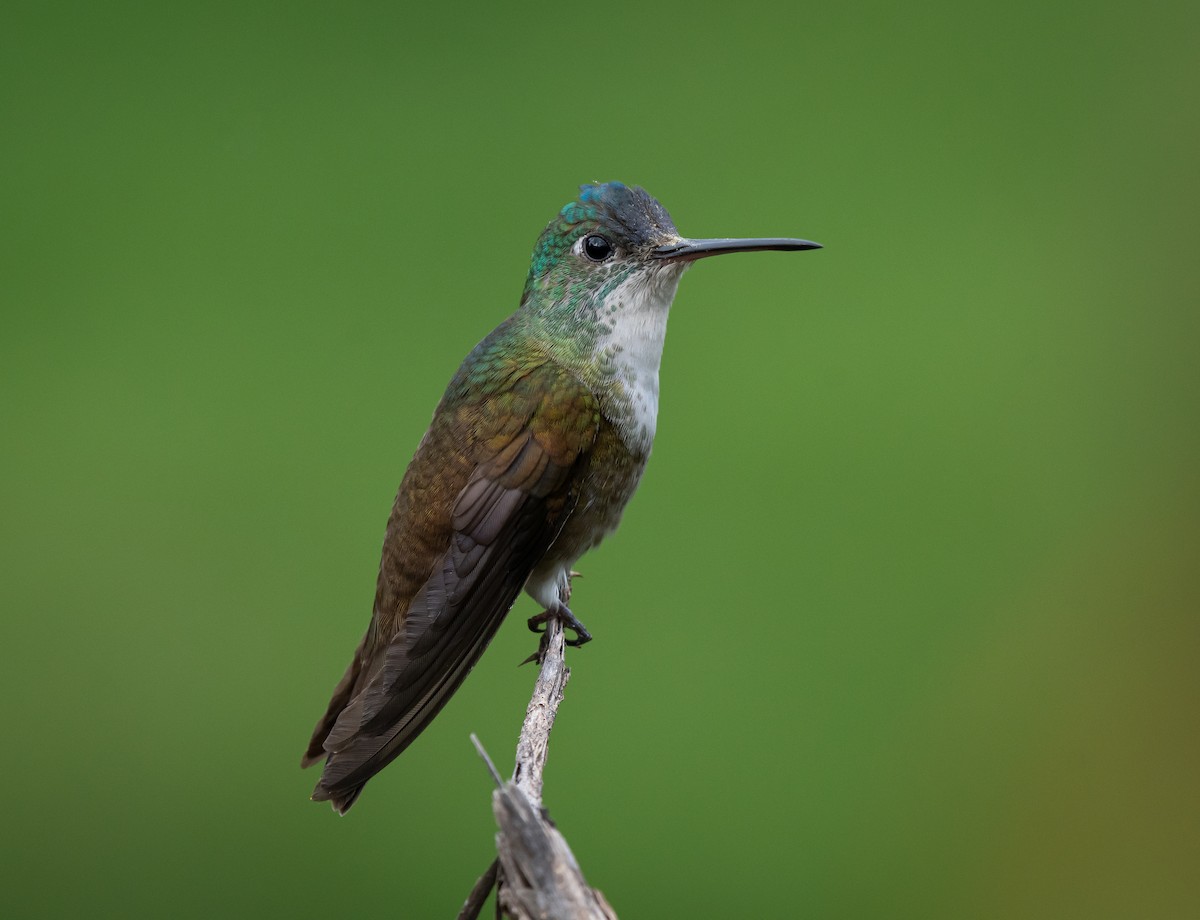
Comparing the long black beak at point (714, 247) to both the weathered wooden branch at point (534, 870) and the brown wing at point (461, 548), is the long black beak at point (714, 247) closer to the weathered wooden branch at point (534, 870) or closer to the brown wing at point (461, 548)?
the brown wing at point (461, 548)

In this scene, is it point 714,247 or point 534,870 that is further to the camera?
point 714,247

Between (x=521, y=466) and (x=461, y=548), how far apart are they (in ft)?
0.51

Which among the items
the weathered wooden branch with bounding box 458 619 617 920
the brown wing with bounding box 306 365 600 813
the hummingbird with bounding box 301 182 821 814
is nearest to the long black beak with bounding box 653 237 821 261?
the hummingbird with bounding box 301 182 821 814

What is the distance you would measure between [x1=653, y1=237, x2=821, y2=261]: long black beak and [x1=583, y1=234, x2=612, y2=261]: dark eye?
9cm

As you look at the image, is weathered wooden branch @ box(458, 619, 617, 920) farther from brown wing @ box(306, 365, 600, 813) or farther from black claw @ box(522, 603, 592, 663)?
black claw @ box(522, 603, 592, 663)

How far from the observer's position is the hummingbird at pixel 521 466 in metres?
1.89

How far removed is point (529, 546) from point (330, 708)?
43 cm

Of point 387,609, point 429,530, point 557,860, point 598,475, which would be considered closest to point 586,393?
point 598,475

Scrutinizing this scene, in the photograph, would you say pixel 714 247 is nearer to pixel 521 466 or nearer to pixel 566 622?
pixel 521 466

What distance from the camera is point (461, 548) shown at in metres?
1.93

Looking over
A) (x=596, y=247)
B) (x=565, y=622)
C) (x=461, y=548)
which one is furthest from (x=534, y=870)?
(x=596, y=247)

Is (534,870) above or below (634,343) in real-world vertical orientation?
below

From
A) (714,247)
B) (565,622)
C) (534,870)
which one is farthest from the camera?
(565,622)

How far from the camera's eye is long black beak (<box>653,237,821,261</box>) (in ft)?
6.59
